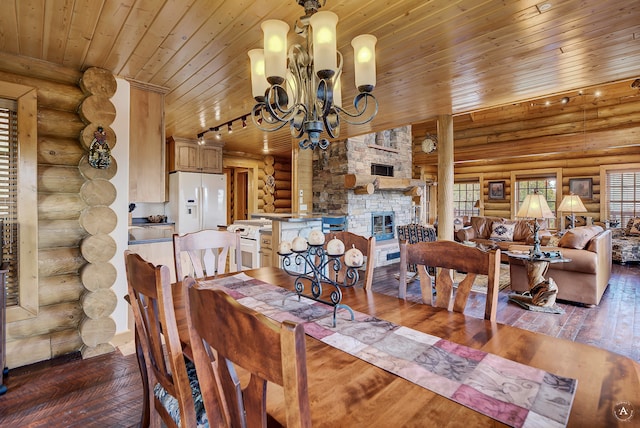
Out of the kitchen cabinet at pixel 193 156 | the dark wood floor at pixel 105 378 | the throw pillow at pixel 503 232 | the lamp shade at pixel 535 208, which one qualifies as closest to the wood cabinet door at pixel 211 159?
the kitchen cabinet at pixel 193 156

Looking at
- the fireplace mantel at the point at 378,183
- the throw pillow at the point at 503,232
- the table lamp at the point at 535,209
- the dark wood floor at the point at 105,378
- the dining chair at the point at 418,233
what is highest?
the fireplace mantel at the point at 378,183

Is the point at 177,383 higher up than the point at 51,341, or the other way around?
the point at 177,383

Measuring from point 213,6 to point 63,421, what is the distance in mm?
2550

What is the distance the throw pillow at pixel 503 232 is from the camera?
266 inches

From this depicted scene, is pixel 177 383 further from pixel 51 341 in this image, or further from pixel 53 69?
pixel 53 69

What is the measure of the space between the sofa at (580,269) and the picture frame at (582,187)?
5288 millimetres

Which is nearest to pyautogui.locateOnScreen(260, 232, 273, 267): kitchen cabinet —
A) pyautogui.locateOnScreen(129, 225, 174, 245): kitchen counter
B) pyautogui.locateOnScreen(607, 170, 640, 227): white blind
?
pyautogui.locateOnScreen(129, 225, 174, 245): kitchen counter

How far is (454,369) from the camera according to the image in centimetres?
96

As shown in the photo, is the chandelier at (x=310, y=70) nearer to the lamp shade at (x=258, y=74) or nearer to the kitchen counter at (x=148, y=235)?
the lamp shade at (x=258, y=74)

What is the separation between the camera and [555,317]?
354cm

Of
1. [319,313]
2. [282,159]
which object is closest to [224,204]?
[282,159]

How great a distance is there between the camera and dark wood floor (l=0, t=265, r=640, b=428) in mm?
1898

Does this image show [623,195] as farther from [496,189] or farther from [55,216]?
[55,216]

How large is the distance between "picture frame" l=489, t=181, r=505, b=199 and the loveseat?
2839mm
